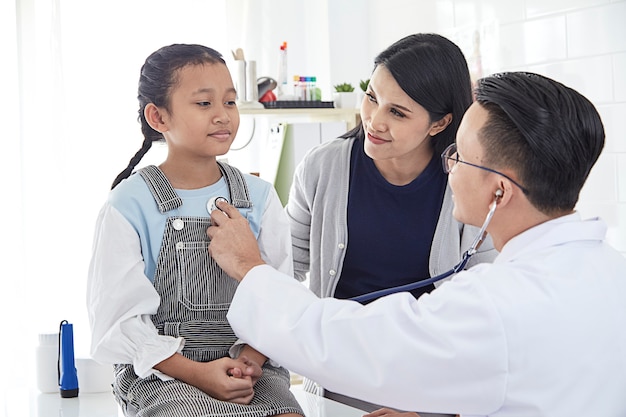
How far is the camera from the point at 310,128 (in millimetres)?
3262

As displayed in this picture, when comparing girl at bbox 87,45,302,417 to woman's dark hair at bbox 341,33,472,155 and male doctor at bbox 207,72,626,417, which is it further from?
woman's dark hair at bbox 341,33,472,155

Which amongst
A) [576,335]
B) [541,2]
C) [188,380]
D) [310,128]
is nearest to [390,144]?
[188,380]

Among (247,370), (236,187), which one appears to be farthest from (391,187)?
(247,370)

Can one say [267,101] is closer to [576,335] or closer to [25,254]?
[25,254]

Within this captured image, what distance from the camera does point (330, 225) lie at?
77.9 inches

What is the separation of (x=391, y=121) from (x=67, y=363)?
90cm

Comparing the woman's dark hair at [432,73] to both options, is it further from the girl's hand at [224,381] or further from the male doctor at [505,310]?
the girl's hand at [224,381]

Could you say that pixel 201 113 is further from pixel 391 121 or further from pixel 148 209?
pixel 391 121

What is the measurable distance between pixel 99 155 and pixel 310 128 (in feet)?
2.89

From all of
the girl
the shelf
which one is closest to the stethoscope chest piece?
the girl

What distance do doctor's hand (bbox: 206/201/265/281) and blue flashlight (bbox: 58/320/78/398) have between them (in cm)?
46

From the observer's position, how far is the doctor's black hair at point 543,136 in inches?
47.7

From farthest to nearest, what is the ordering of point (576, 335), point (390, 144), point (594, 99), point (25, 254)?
1. point (25, 254)
2. point (594, 99)
3. point (390, 144)
4. point (576, 335)

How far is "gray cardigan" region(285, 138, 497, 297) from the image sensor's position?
1925 millimetres
